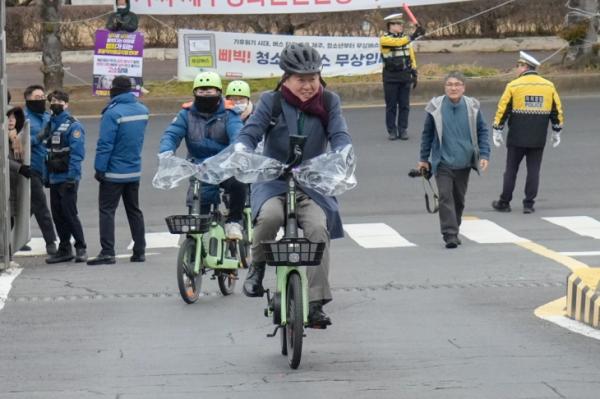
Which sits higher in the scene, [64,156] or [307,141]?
[307,141]

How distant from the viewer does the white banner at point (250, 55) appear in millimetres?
26969

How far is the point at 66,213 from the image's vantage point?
14.8 m

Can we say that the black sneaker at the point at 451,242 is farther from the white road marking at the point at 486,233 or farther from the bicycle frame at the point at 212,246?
the bicycle frame at the point at 212,246

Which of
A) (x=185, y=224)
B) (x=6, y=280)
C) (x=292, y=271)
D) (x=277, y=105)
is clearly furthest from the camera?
(x=6, y=280)

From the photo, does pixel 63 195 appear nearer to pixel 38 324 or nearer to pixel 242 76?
pixel 38 324

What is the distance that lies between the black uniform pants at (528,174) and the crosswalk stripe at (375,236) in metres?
1.80

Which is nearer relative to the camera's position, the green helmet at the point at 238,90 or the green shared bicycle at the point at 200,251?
the green shared bicycle at the point at 200,251

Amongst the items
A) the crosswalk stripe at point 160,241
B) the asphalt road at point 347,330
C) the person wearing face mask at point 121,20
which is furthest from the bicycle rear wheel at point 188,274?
the person wearing face mask at point 121,20

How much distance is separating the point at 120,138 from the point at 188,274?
2.77m

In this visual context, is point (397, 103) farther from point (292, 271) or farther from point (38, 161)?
point (292, 271)

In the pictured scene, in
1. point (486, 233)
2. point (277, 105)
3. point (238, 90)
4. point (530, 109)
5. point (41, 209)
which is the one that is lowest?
point (486, 233)

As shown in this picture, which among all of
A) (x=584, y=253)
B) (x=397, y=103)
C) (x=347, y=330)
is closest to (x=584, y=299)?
(x=347, y=330)

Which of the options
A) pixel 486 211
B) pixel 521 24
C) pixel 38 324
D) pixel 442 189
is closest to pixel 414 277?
pixel 442 189

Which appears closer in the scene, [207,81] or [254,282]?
[254,282]
